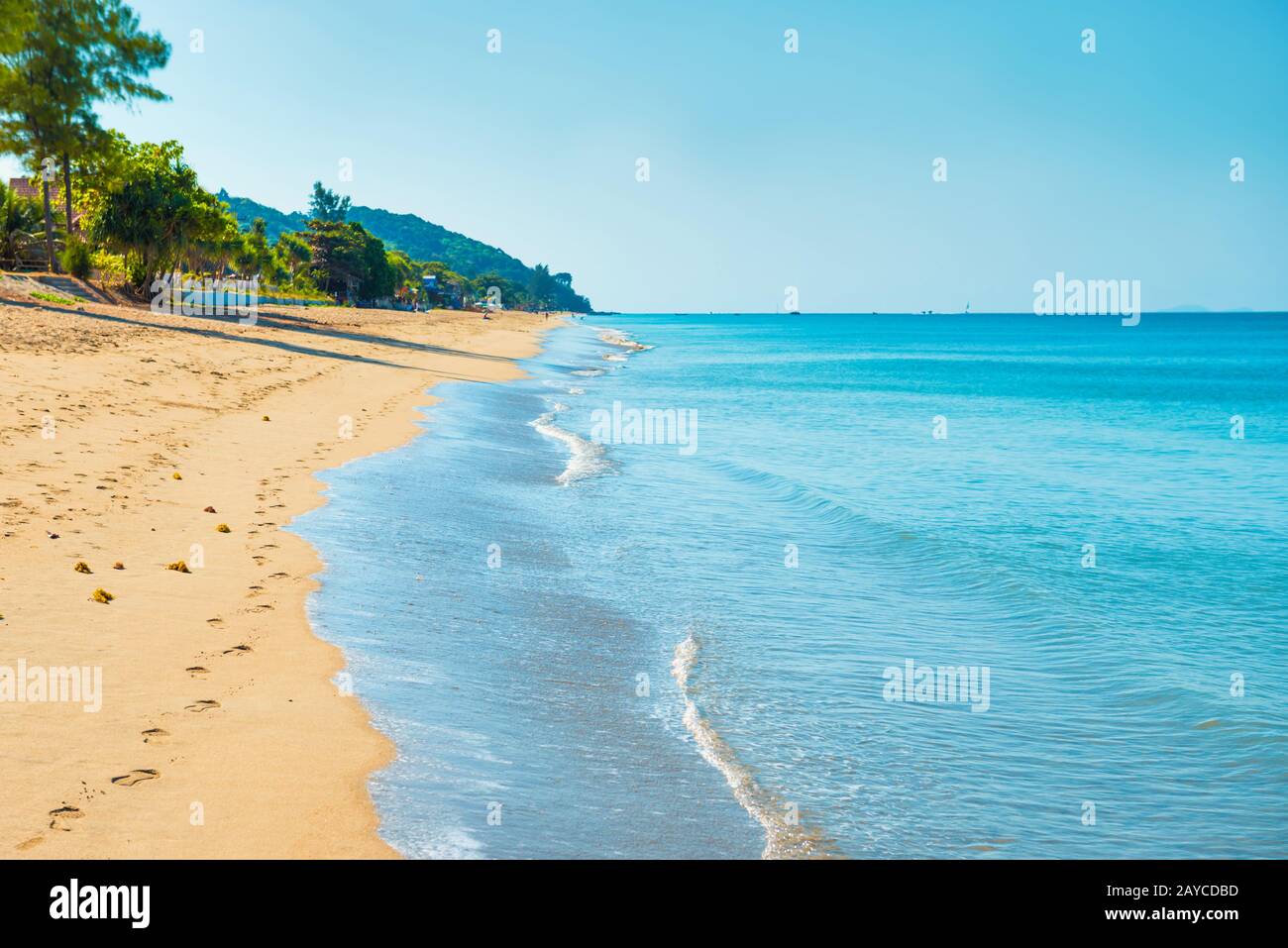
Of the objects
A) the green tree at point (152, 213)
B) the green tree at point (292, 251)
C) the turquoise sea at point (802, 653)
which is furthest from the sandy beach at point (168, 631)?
the green tree at point (292, 251)

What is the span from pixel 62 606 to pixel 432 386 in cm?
2527

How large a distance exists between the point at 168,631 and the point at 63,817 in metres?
3.03

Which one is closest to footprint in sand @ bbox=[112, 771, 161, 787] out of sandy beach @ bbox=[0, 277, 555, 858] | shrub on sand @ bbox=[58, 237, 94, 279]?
sandy beach @ bbox=[0, 277, 555, 858]

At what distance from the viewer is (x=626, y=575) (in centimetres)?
1201

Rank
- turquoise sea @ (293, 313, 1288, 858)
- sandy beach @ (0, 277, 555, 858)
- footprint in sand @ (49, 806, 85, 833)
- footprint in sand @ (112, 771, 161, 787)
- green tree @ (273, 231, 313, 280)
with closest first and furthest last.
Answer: footprint in sand @ (49, 806, 85, 833) → sandy beach @ (0, 277, 555, 858) → footprint in sand @ (112, 771, 161, 787) → turquoise sea @ (293, 313, 1288, 858) → green tree @ (273, 231, 313, 280)

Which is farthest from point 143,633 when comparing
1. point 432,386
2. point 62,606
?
point 432,386

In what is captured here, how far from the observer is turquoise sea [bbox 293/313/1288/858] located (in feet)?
20.1

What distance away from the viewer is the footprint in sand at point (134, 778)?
5.27 m

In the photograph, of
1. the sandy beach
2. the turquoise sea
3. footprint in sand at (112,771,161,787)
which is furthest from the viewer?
the turquoise sea

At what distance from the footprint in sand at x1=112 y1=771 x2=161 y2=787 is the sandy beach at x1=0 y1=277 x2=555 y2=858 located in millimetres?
16

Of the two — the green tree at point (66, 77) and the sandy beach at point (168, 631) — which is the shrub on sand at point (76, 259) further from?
the sandy beach at point (168, 631)

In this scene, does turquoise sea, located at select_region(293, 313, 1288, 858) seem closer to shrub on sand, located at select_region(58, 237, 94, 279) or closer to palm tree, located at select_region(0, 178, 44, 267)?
shrub on sand, located at select_region(58, 237, 94, 279)

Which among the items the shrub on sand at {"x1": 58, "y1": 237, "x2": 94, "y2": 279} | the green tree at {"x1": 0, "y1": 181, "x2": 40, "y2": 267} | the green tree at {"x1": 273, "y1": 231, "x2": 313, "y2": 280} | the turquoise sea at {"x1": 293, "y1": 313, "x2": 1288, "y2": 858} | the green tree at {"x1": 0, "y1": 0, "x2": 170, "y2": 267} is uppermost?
the green tree at {"x1": 273, "y1": 231, "x2": 313, "y2": 280}

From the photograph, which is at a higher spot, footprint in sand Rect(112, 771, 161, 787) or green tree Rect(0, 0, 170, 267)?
green tree Rect(0, 0, 170, 267)
